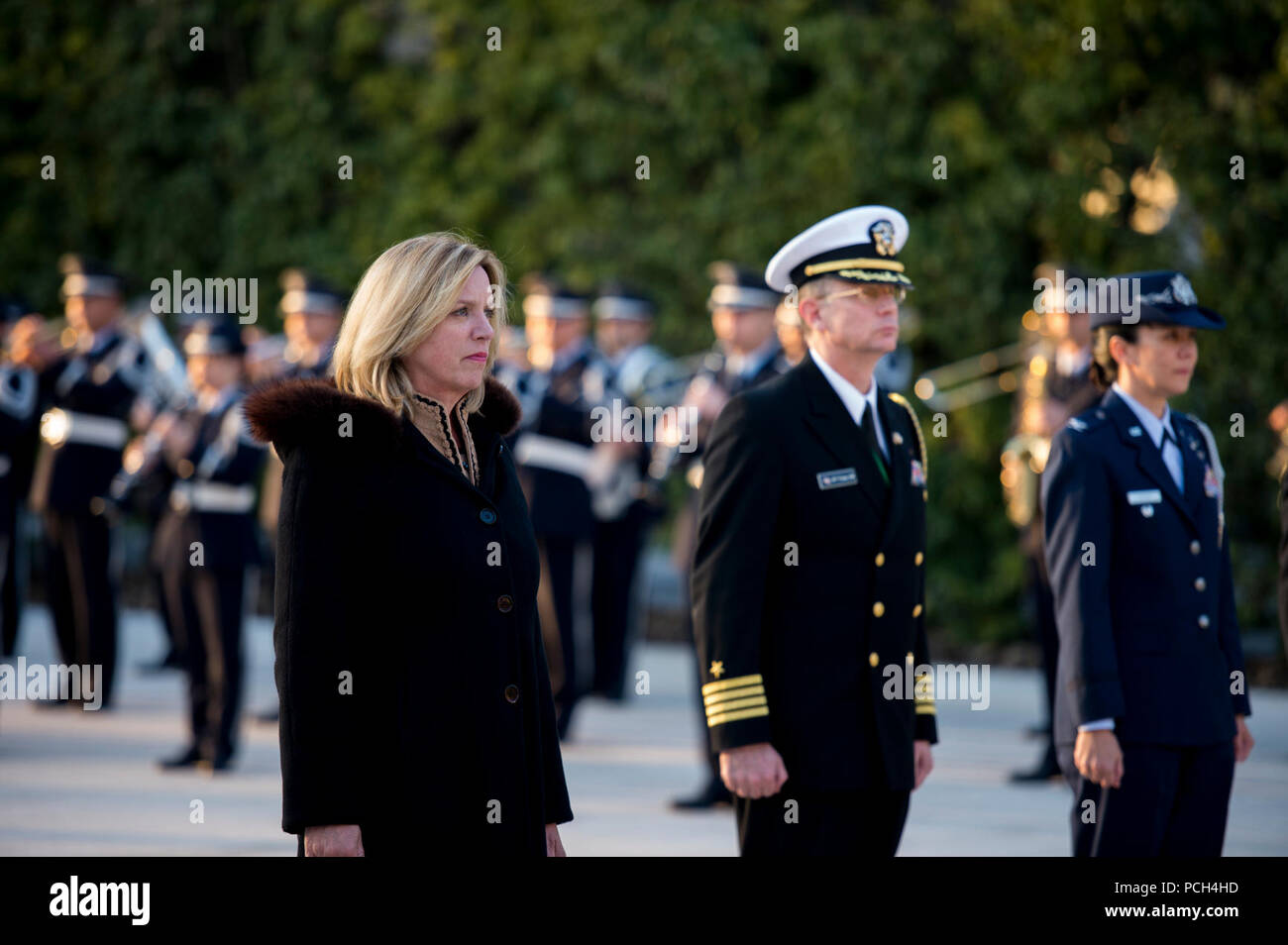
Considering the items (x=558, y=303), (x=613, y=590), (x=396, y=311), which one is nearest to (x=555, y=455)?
(x=558, y=303)

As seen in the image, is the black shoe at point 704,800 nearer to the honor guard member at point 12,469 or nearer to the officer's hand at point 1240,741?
the officer's hand at point 1240,741

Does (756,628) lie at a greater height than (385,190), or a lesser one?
lesser

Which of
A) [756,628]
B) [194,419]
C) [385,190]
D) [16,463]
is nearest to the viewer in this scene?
[756,628]

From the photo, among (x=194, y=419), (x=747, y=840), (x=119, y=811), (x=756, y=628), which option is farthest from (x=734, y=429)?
(x=194, y=419)

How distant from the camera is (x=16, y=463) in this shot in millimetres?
10109

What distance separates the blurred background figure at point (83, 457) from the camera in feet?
33.1

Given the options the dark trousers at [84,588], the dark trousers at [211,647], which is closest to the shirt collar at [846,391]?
the dark trousers at [211,647]

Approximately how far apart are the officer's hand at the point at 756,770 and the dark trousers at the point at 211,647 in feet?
15.5

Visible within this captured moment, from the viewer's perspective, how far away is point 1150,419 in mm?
4684

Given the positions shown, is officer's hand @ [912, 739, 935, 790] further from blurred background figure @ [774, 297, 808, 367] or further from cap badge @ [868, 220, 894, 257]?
blurred background figure @ [774, 297, 808, 367]

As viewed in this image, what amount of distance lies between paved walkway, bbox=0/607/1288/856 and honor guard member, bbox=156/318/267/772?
32 centimetres

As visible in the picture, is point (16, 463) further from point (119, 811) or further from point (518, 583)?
point (518, 583)

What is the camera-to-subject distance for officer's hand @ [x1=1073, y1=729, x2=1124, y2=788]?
4361mm

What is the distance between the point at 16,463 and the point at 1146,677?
7421 mm
